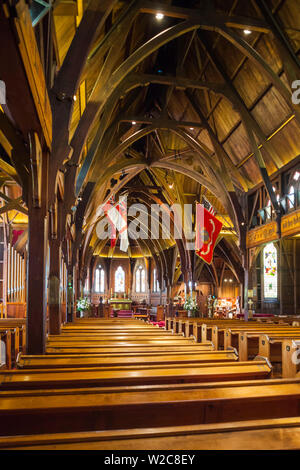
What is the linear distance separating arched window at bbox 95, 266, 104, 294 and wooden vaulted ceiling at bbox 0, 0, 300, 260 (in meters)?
15.9

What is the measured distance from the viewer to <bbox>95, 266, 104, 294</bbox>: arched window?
105 feet

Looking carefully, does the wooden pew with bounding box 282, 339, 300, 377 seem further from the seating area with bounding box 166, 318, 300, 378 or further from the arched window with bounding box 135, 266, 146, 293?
the arched window with bounding box 135, 266, 146, 293

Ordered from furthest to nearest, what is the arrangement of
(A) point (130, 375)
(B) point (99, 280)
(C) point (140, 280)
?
(C) point (140, 280)
(B) point (99, 280)
(A) point (130, 375)

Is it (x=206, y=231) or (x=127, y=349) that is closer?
(x=127, y=349)

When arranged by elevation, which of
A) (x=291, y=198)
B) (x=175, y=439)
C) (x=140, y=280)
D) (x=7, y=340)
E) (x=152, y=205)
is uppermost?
(x=152, y=205)

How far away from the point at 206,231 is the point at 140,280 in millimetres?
19006

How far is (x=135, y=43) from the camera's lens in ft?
35.3

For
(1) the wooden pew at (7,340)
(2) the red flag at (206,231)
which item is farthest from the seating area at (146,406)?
(2) the red flag at (206,231)

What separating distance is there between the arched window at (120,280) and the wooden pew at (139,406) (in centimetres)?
2993

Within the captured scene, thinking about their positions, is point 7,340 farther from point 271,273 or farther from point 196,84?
point 271,273

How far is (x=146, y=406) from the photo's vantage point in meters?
2.18

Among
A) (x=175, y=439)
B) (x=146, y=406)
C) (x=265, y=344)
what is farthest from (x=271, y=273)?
(x=175, y=439)

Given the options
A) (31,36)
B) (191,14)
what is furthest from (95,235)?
(31,36)

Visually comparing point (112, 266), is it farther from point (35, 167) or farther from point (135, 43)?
point (35, 167)
